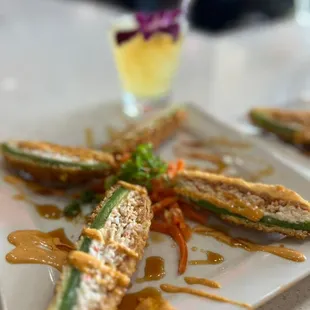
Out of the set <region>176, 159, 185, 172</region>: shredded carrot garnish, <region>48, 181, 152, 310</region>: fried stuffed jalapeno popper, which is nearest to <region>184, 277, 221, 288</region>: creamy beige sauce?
<region>48, 181, 152, 310</region>: fried stuffed jalapeno popper

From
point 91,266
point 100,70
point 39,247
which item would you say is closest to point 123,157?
point 39,247

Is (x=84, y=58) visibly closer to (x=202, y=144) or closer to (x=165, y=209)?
(x=202, y=144)

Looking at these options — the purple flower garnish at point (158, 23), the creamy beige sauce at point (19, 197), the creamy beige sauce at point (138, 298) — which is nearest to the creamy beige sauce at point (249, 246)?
the creamy beige sauce at point (138, 298)

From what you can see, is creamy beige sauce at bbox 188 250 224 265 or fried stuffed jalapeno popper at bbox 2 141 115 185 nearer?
creamy beige sauce at bbox 188 250 224 265

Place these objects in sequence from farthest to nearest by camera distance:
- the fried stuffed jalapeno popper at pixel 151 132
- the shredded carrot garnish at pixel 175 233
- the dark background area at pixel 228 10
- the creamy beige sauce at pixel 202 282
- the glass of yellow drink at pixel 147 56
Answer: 1. the dark background area at pixel 228 10
2. the glass of yellow drink at pixel 147 56
3. the fried stuffed jalapeno popper at pixel 151 132
4. the shredded carrot garnish at pixel 175 233
5. the creamy beige sauce at pixel 202 282

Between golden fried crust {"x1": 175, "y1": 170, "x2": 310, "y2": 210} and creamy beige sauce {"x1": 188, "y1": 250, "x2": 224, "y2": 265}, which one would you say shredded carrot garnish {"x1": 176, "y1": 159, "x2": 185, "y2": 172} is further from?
creamy beige sauce {"x1": 188, "y1": 250, "x2": 224, "y2": 265}

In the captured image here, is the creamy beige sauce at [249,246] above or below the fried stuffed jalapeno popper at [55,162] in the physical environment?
below

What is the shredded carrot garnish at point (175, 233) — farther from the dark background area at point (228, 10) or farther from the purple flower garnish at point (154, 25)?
the dark background area at point (228, 10)
